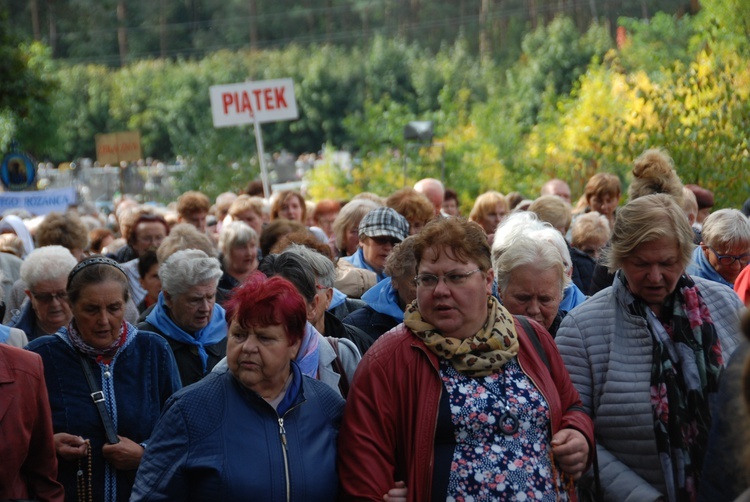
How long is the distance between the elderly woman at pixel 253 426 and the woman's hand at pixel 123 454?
101cm

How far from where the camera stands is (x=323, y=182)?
2388cm

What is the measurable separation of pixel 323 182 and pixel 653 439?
19893 millimetres

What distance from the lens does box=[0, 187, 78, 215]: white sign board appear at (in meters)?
16.6

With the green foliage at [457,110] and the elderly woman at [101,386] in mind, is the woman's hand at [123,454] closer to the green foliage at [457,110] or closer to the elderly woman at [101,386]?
the elderly woman at [101,386]

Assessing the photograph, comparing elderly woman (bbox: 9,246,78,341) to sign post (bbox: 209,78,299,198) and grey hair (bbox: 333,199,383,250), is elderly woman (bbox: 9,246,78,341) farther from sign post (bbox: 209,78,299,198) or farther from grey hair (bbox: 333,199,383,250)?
sign post (bbox: 209,78,299,198)

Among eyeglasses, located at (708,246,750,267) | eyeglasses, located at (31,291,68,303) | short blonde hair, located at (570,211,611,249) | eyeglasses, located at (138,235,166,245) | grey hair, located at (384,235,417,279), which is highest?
grey hair, located at (384,235,417,279)

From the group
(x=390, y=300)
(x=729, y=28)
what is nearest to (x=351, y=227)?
(x=390, y=300)

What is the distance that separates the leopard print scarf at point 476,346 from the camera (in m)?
3.92

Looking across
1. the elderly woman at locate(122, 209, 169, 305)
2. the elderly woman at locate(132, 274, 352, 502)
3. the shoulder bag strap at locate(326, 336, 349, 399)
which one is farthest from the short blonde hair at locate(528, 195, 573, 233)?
the elderly woman at locate(132, 274, 352, 502)

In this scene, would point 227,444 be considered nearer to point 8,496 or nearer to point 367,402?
point 367,402

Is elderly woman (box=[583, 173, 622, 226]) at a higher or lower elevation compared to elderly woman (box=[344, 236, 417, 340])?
lower

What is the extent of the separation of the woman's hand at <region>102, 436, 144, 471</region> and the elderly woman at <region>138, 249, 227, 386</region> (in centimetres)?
80

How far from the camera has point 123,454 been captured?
482 cm

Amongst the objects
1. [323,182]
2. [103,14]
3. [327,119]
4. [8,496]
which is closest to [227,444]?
[8,496]
